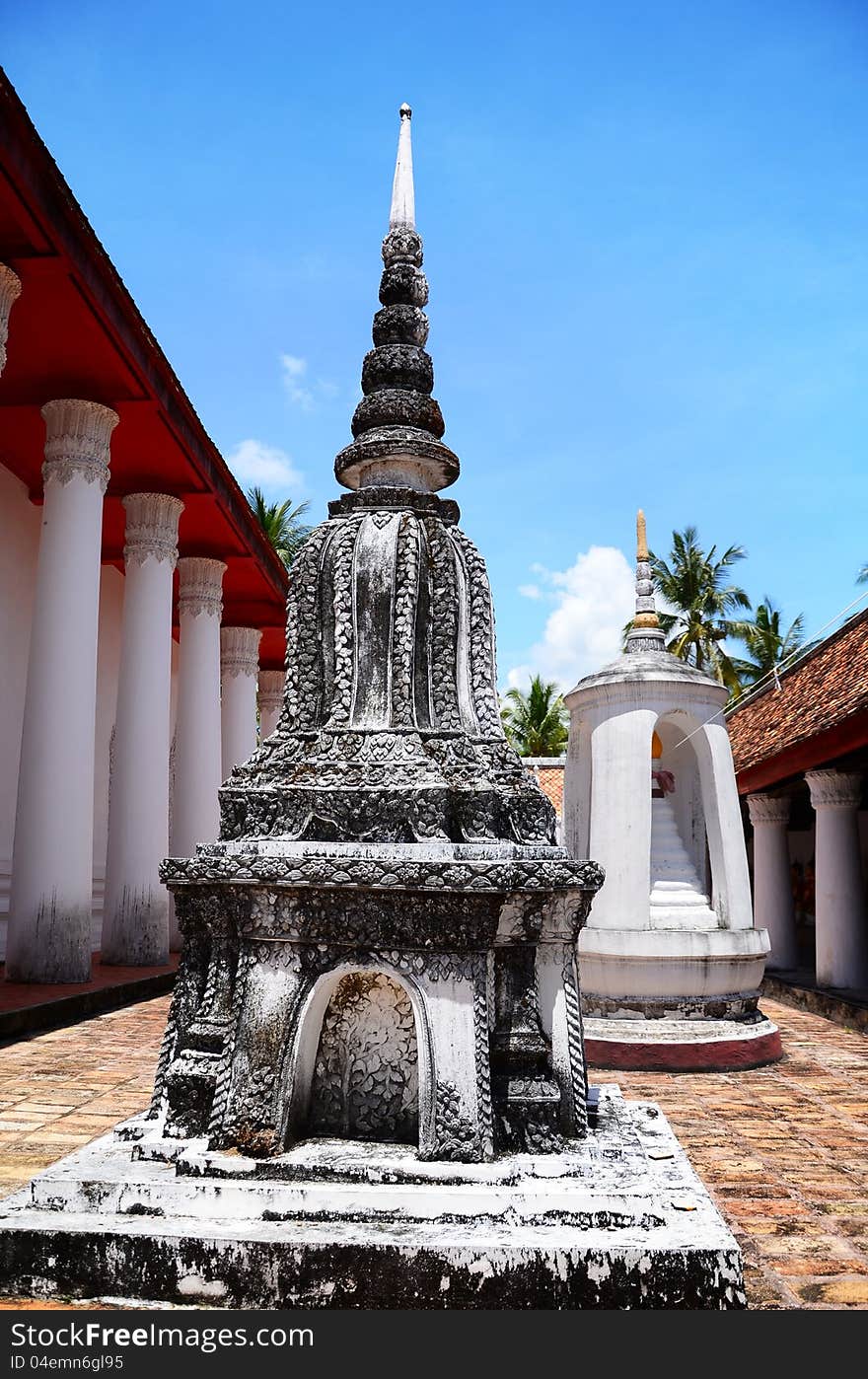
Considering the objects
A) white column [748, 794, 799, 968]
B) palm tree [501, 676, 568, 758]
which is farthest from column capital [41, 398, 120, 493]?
palm tree [501, 676, 568, 758]

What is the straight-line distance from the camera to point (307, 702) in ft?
13.1

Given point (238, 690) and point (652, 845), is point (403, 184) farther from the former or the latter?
point (238, 690)

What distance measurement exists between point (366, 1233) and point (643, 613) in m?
7.26

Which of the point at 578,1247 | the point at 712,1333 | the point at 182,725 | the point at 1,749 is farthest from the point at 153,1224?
the point at 182,725

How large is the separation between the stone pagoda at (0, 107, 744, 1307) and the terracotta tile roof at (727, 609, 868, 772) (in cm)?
716

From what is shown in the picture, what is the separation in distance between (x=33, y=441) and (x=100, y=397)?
183 centimetres

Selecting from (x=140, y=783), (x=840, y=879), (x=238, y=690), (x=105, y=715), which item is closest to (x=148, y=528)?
(x=140, y=783)

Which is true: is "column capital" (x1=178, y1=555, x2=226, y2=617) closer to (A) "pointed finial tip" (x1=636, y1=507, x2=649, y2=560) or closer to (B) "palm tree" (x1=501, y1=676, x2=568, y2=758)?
(A) "pointed finial tip" (x1=636, y1=507, x2=649, y2=560)

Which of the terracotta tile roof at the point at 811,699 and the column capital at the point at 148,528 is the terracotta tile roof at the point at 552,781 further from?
the column capital at the point at 148,528

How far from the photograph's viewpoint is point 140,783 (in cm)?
1158

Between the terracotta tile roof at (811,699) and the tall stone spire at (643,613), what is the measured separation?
2.27 m

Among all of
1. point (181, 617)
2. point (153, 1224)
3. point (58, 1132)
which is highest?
point (181, 617)

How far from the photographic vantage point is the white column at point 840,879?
11648mm

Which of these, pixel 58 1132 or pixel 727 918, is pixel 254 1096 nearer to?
pixel 58 1132
